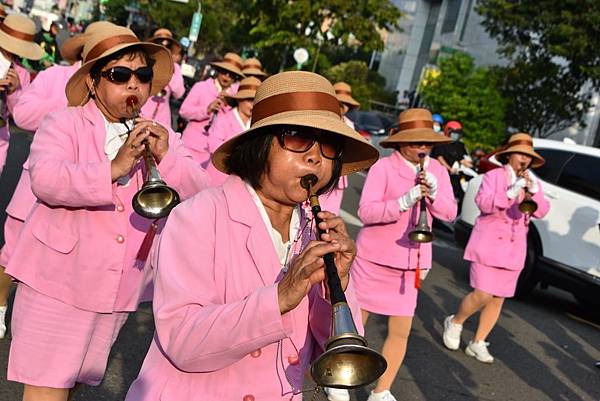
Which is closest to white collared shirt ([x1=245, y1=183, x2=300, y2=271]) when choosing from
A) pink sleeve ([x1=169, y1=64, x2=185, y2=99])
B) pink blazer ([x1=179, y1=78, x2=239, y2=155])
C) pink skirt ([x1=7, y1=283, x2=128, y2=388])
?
pink skirt ([x1=7, y1=283, x2=128, y2=388])

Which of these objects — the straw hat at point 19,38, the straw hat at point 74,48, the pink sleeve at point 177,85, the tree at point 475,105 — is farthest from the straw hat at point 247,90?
the tree at point 475,105

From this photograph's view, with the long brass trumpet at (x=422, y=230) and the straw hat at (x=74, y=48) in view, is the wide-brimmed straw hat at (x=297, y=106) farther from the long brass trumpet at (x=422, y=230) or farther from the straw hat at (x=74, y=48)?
the straw hat at (x=74, y=48)

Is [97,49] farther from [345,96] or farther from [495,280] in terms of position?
[345,96]

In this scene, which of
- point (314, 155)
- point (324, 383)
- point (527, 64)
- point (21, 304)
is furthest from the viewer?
point (527, 64)

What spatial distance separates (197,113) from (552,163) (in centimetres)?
424

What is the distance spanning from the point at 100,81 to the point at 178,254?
137cm

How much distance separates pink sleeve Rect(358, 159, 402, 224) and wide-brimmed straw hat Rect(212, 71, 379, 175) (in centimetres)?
247

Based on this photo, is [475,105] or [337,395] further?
[475,105]

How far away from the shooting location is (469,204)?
10172mm

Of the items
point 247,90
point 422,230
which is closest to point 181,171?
point 422,230

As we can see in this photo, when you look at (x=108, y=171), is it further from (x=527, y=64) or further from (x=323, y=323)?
(x=527, y=64)

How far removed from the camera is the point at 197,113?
8062mm

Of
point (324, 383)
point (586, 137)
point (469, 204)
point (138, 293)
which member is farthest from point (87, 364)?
point (586, 137)

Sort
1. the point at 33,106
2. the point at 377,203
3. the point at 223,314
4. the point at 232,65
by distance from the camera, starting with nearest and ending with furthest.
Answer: the point at 223,314
the point at 33,106
the point at 377,203
the point at 232,65
